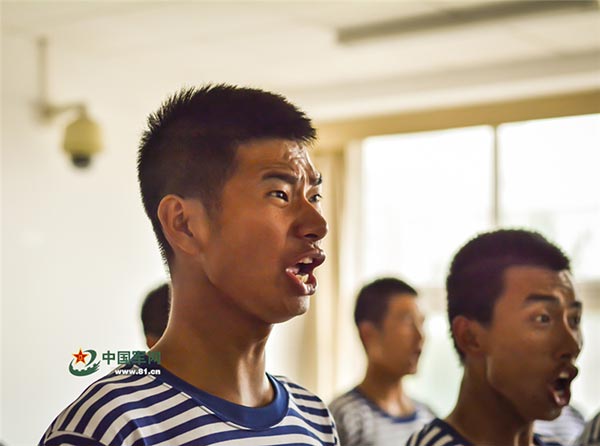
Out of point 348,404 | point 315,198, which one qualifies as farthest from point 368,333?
point 315,198

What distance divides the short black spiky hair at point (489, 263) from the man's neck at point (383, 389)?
1.28 metres

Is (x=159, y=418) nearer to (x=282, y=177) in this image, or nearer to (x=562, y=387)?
(x=282, y=177)

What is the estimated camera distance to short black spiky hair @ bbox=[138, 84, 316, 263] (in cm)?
95

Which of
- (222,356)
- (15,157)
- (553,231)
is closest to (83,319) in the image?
(15,157)

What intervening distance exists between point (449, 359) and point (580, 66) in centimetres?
175

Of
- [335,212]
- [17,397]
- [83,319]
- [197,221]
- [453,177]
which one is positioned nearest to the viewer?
[197,221]

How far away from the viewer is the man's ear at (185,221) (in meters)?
0.94

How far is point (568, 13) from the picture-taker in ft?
11.4

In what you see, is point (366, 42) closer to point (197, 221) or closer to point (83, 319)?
point (83, 319)

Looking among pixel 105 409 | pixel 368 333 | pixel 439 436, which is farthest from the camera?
pixel 368 333

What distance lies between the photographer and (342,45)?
3.96m

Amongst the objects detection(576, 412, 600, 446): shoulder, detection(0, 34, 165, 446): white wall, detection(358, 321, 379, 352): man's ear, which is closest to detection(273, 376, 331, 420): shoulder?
detection(576, 412, 600, 446): shoulder

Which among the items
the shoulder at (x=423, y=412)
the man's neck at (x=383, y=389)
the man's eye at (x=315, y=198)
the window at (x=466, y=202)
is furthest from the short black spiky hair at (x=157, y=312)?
the window at (x=466, y=202)

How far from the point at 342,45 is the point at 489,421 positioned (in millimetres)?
2788
